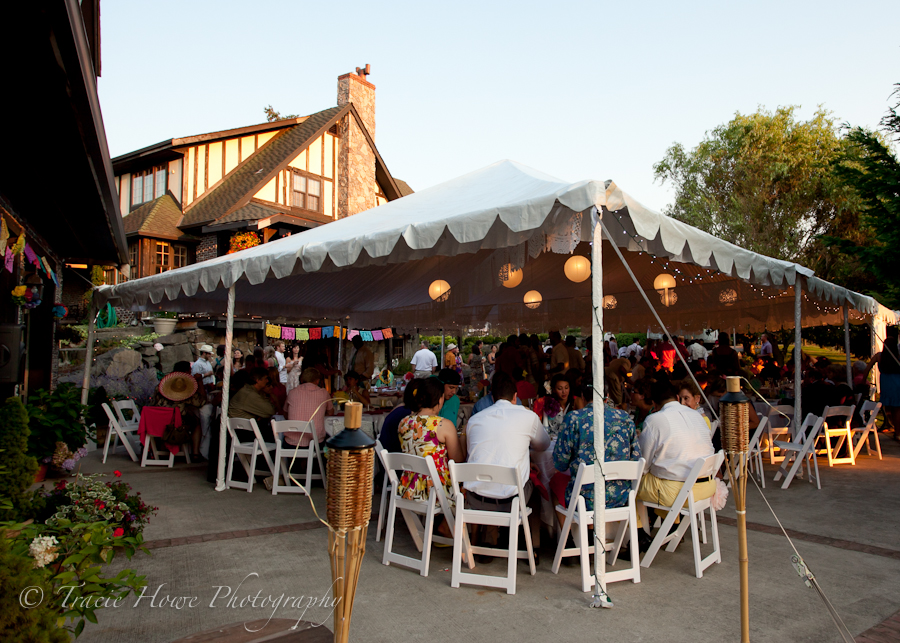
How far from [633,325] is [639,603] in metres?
8.75

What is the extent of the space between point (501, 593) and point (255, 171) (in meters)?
16.2

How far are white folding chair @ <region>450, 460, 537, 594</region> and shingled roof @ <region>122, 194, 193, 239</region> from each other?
14.9 meters

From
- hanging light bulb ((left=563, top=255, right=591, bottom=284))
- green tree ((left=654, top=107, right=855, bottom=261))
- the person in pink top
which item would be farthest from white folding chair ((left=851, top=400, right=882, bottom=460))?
green tree ((left=654, top=107, right=855, bottom=261))

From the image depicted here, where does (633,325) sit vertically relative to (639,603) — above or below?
above

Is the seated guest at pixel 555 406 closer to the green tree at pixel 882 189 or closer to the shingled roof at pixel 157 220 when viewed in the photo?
the green tree at pixel 882 189

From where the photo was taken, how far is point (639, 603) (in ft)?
9.82

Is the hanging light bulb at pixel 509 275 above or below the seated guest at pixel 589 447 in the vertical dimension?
above

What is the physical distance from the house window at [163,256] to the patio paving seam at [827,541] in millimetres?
15989

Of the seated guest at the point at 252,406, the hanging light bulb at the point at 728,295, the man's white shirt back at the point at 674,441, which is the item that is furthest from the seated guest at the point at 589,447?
the hanging light bulb at the point at 728,295

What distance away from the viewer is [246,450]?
17.9 ft

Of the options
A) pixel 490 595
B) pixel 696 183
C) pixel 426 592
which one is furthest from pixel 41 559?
pixel 696 183

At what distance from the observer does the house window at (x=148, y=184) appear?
17.3m

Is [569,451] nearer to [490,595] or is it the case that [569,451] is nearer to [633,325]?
[490,595]

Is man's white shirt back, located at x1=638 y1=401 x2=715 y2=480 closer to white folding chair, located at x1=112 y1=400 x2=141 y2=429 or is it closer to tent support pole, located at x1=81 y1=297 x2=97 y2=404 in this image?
white folding chair, located at x1=112 y1=400 x2=141 y2=429
